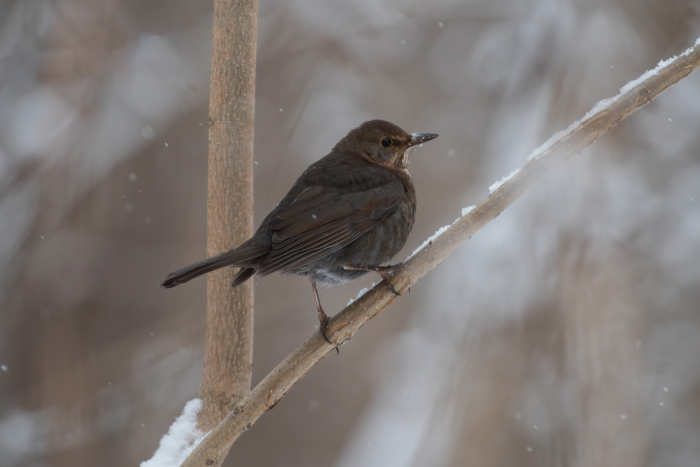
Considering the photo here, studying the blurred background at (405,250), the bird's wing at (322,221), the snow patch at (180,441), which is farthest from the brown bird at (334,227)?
the blurred background at (405,250)

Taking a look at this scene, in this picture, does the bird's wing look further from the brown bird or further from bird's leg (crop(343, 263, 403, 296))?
bird's leg (crop(343, 263, 403, 296))

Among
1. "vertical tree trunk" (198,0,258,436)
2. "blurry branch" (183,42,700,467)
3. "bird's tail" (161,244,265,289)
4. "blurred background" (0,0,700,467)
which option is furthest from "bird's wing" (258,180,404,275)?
"blurred background" (0,0,700,467)

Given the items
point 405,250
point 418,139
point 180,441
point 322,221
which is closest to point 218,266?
point 322,221

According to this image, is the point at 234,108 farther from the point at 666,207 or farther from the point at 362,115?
the point at 666,207

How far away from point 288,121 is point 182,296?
2.11m

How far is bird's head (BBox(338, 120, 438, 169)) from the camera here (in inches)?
144

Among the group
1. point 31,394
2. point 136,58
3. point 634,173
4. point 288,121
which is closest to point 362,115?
point 288,121

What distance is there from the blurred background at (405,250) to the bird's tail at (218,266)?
8.11ft

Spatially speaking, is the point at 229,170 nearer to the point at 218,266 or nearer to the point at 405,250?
the point at 218,266

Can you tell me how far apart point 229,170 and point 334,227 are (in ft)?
2.19

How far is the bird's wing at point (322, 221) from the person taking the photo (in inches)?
111

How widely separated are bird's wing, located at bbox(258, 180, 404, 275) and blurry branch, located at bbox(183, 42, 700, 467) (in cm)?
42

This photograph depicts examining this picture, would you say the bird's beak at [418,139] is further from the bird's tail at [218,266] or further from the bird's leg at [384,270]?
the bird's tail at [218,266]

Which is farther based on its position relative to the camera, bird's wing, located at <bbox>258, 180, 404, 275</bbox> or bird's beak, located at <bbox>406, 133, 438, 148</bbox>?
bird's beak, located at <bbox>406, 133, 438, 148</bbox>
